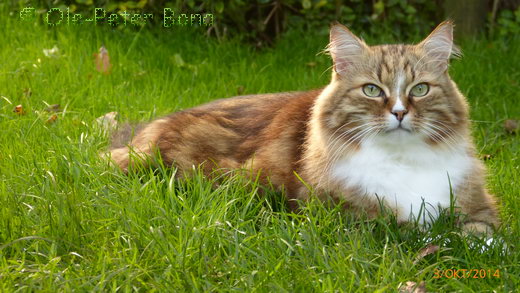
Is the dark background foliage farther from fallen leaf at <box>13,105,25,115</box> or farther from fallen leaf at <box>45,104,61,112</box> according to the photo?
fallen leaf at <box>13,105,25,115</box>

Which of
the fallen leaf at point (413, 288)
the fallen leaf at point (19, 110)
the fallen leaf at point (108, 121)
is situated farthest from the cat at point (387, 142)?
the fallen leaf at point (19, 110)

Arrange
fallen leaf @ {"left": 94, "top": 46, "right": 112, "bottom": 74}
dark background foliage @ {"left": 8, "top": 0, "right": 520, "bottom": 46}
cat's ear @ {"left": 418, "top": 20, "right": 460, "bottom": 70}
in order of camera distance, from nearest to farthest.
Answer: cat's ear @ {"left": 418, "top": 20, "right": 460, "bottom": 70} < fallen leaf @ {"left": 94, "top": 46, "right": 112, "bottom": 74} < dark background foliage @ {"left": 8, "top": 0, "right": 520, "bottom": 46}

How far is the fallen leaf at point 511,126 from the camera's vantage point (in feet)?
17.1

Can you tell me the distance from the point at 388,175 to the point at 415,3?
394 cm

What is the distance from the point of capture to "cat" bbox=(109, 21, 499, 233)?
3535 millimetres

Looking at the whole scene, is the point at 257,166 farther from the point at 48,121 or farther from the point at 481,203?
the point at 48,121

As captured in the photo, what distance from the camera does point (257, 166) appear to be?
12.8 ft

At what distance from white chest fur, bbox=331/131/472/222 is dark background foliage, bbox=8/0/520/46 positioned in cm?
310

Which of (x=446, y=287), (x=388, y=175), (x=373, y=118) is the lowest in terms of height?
(x=446, y=287)

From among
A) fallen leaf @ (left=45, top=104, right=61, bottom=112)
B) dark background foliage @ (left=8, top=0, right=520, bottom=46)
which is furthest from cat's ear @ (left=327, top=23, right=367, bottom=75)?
dark background foliage @ (left=8, top=0, right=520, bottom=46)

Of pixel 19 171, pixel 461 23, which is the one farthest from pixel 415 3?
pixel 19 171

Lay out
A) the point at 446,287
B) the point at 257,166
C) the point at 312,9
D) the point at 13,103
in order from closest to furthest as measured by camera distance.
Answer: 1. the point at 446,287
2. the point at 257,166
3. the point at 13,103
4. the point at 312,9

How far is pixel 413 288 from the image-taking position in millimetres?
2930

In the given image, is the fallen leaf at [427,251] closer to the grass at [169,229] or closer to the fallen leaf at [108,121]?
the grass at [169,229]
